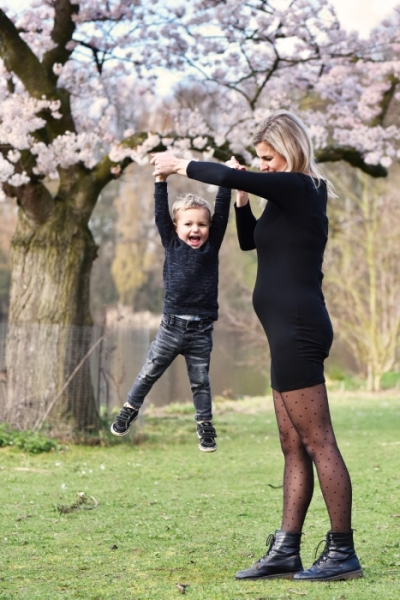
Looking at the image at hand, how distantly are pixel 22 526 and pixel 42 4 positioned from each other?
6.99 meters

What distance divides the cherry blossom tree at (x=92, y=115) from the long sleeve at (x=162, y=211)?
16.9ft

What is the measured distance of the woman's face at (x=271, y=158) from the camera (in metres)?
3.53

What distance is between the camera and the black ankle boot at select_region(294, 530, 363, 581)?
3.43 meters

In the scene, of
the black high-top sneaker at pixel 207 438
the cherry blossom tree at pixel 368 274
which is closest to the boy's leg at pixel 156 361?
the black high-top sneaker at pixel 207 438

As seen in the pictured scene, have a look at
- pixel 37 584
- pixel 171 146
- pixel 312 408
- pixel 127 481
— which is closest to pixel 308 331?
pixel 312 408

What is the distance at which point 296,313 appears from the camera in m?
3.38

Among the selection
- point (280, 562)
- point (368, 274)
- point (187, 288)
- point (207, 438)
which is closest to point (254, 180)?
point (187, 288)

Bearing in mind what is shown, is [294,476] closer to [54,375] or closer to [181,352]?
[181,352]

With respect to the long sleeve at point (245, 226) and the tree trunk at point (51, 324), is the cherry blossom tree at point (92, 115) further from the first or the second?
the long sleeve at point (245, 226)

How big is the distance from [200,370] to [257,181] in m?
1.21

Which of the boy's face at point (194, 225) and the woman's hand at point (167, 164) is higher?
the woman's hand at point (167, 164)

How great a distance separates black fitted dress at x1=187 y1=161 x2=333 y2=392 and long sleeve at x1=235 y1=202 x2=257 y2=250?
14.1 inches

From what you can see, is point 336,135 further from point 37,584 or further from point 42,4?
point 37,584

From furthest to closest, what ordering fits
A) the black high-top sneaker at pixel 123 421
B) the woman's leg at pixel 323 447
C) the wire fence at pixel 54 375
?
the wire fence at pixel 54 375, the black high-top sneaker at pixel 123 421, the woman's leg at pixel 323 447
